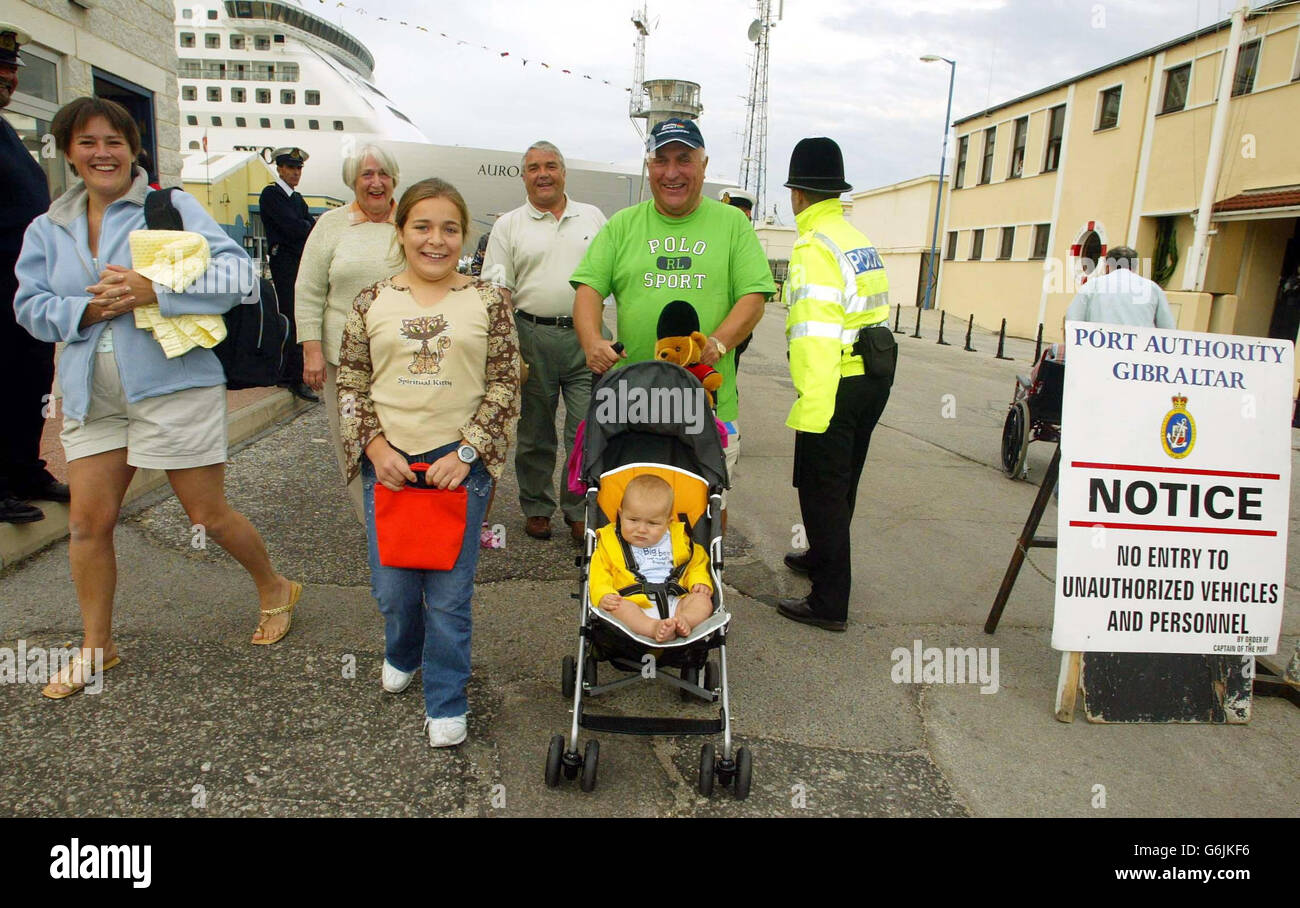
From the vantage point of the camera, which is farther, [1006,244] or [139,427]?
[1006,244]

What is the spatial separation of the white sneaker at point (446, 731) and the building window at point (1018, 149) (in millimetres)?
28512

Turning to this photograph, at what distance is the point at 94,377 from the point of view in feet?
10.2

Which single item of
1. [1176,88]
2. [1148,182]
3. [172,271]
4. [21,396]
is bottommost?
[21,396]

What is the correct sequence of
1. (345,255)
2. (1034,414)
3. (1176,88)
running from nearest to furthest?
(345,255) < (1034,414) < (1176,88)

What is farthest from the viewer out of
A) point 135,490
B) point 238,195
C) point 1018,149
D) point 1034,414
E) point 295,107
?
point 295,107

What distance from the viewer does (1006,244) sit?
89.6 feet

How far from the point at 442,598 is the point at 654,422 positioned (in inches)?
43.0

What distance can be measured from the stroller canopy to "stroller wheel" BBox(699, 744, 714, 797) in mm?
1076

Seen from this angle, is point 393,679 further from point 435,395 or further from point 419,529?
point 435,395

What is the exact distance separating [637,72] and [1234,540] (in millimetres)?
38023

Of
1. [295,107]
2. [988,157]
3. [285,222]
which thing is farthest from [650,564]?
[295,107]

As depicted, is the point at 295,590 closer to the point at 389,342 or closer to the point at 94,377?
the point at 94,377

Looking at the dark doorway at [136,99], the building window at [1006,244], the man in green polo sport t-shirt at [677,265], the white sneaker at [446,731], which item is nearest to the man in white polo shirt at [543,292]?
the man in green polo sport t-shirt at [677,265]

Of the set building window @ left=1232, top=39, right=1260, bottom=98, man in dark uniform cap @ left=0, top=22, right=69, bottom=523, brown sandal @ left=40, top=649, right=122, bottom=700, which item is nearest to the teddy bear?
brown sandal @ left=40, top=649, right=122, bottom=700
